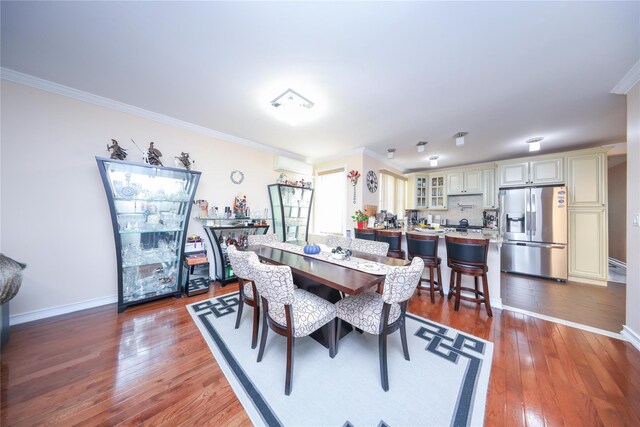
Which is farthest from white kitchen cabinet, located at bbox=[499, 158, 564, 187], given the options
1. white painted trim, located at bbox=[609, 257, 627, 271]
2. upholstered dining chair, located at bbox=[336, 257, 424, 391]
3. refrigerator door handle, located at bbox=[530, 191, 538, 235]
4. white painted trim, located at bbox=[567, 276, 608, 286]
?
upholstered dining chair, located at bbox=[336, 257, 424, 391]

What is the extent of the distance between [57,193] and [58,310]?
134 cm

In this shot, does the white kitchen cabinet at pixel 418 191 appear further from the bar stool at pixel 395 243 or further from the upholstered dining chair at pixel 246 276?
the upholstered dining chair at pixel 246 276

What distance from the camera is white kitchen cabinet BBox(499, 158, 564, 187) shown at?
3.96 m

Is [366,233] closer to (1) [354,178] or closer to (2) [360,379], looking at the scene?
(1) [354,178]

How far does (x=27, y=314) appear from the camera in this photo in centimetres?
221

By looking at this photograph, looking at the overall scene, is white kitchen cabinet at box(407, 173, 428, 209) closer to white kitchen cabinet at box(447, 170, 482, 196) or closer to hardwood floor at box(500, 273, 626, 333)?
white kitchen cabinet at box(447, 170, 482, 196)

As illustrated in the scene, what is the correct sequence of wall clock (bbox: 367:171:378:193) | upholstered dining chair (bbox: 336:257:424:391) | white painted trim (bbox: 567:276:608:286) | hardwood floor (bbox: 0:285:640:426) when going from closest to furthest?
hardwood floor (bbox: 0:285:640:426)
upholstered dining chair (bbox: 336:257:424:391)
white painted trim (bbox: 567:276:608:286)
wall clock (bbox: 367:171:378:193)

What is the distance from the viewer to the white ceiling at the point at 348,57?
55.2 inches

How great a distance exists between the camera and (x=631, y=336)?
198 centimetres

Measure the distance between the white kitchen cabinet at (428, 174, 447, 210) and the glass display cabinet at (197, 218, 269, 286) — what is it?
4.60 m

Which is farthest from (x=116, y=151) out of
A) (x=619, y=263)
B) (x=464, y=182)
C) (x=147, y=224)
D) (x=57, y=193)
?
(x=619, y=263)

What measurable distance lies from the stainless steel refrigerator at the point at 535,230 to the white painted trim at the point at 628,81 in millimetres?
2273

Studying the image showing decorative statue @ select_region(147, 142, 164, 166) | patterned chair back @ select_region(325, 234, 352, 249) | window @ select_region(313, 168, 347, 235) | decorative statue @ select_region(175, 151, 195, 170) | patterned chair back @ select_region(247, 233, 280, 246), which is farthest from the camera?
window @ select_region(313, 168, 347, 235)

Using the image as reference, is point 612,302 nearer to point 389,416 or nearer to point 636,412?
point 636,412
